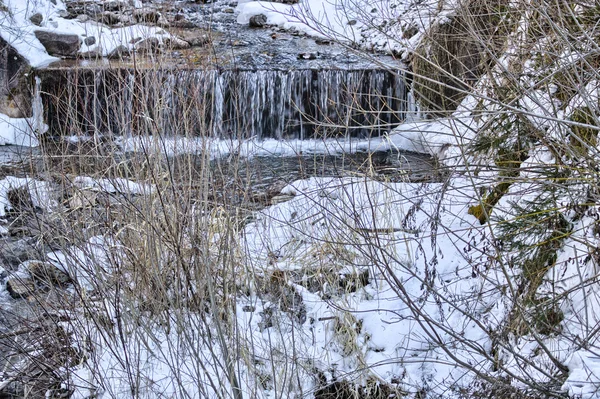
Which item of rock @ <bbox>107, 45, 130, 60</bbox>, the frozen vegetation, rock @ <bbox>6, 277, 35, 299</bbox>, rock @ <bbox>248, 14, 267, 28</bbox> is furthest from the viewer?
rock @ <bbox>248, 14, 267, 28</bbox>

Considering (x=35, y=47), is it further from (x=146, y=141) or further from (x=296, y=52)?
(x=146, y=141)

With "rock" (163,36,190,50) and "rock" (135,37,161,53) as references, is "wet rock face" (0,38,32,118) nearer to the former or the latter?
"rock" (163,36,190,50)

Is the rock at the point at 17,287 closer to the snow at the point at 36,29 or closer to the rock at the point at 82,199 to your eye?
the rock at the point at 82,199

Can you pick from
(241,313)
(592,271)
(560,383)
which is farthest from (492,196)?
(560,383)

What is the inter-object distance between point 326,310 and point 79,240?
1.51m

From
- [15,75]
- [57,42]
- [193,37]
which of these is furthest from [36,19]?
[193,37]

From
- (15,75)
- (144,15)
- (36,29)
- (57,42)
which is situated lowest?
(15,75)

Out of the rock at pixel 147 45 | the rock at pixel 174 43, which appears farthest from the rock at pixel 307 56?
the rock at pixel 147 45

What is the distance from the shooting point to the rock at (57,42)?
11.0m

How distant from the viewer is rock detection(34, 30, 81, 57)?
11016 mm

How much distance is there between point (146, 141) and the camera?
3945 mm

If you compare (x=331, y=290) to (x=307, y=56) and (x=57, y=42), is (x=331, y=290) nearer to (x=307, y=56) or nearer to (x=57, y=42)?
(x=307, y=56)

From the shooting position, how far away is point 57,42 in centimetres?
1105

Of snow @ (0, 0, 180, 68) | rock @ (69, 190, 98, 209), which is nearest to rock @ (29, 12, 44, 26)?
snow @ (0, 0, 180, 68)
